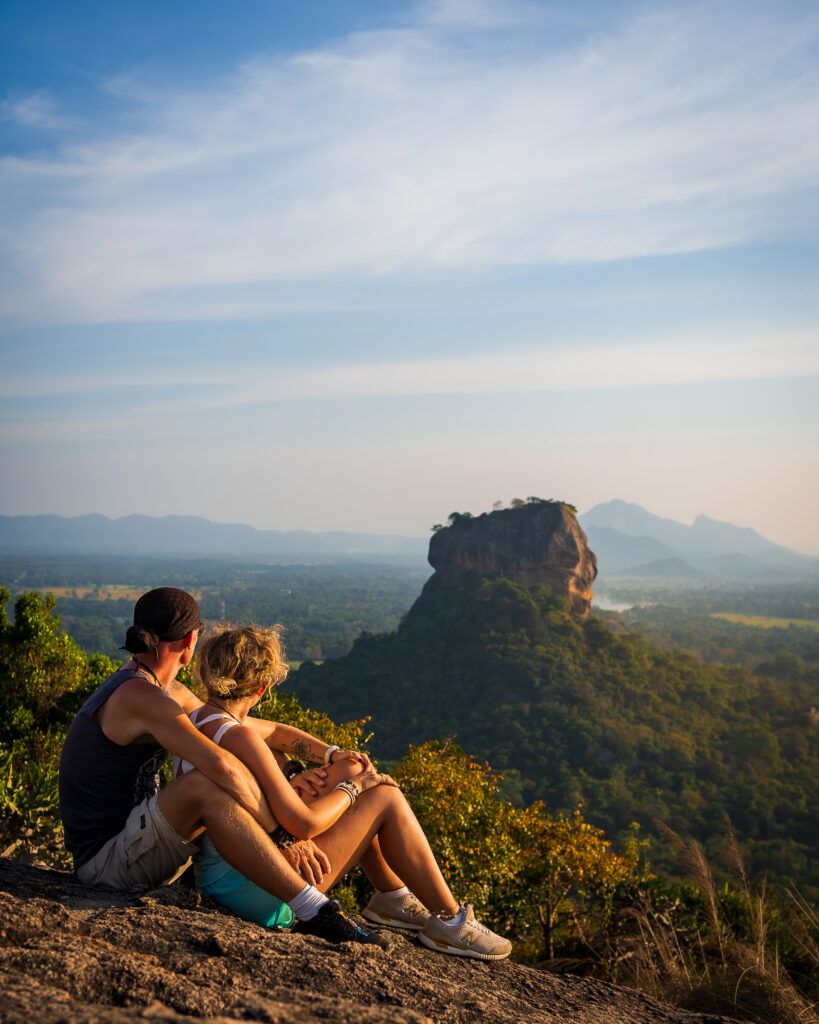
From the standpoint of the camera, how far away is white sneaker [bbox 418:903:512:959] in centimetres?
389

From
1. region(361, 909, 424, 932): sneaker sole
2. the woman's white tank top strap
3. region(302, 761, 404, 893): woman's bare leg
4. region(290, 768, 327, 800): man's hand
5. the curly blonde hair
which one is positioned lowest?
region(361, 909, 424, 932): sneaker sole

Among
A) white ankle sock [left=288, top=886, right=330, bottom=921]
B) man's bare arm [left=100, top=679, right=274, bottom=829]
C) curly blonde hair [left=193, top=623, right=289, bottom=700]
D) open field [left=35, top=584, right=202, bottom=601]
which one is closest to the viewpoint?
man's bare arm [left=100, top=679, right=274, bottom=829]

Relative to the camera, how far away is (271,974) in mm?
2998

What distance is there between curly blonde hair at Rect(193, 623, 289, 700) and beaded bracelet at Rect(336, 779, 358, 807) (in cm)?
59

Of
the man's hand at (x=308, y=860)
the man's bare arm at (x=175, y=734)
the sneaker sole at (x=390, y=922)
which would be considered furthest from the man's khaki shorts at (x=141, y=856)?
the sneaker sole at (x=390, y=922)

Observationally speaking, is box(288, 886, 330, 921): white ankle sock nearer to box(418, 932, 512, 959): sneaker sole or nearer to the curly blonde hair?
box(418, 932, 512, 959): sneaker sole

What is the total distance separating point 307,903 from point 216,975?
0.68m

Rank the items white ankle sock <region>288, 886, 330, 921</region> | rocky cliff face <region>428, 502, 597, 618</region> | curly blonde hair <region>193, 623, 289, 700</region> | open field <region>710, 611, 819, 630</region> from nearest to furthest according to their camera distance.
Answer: white ankle sock <region>288, 886, 330, 921</region>, curly blonde hair <region>193, 623, 289, 700</region>, rocky cliff face <region>428, 502, 597, 618</region>, open field <region>710, 611, 819, 630</region>

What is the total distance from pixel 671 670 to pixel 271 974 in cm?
5114

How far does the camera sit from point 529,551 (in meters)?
58.6

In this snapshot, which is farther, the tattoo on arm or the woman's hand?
the tattoo on arm

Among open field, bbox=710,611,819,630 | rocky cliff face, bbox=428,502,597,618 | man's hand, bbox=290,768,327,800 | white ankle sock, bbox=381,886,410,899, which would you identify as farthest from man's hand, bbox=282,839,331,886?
open field, bbox=710,611,819,630

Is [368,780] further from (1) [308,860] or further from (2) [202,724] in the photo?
(2) [202,724]

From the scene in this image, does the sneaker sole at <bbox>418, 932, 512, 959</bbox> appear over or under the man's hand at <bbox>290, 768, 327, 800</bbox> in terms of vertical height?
under
